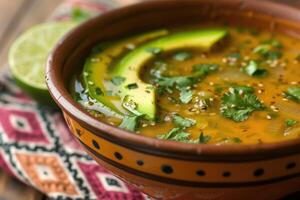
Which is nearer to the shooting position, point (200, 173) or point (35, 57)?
point (200, 173)

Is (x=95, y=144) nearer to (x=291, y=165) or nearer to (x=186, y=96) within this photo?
(x=186, y=96)

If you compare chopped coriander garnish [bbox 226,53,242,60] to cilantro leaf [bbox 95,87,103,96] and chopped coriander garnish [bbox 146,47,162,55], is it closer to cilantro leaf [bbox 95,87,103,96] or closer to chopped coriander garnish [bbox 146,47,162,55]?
chopped coriander garnish [bbox 146,47,162,55]

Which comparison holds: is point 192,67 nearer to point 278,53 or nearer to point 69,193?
point 278,53

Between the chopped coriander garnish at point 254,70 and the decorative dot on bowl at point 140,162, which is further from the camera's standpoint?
→ the chopped coriander garnish at point 254,70

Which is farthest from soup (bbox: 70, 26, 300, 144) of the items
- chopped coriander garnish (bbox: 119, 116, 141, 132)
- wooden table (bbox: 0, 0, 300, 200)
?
wooden table (bbox: 0, 0, 300, 200)

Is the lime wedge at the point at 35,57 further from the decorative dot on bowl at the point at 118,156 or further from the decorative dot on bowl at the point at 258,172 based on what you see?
the decorative dot on bowl at the point at 258,172

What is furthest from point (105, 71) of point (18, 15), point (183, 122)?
point (18, 15)

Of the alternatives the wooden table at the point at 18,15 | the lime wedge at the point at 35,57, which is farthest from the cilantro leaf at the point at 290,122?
the wooden table at the point at 18,15


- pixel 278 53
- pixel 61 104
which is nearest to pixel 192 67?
pixel 278 53
